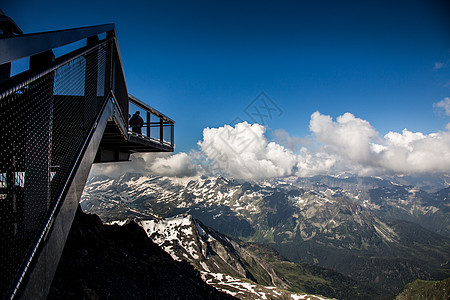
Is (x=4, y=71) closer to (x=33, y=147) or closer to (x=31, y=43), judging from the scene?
(x=33, y=147)

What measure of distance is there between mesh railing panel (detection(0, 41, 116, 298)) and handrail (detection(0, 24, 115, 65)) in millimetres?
453

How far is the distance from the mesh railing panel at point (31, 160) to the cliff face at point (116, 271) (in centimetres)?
775

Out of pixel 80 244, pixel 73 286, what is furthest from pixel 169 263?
pixel 73 286

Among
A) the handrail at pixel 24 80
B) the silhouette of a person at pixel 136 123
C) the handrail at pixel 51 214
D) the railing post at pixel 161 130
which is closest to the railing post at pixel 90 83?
the handrail at pixel 51 214

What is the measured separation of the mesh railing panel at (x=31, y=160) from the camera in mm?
2887

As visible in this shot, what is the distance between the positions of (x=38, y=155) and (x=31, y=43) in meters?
1.66

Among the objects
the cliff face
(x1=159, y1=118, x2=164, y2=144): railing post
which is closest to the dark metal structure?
the cliff face

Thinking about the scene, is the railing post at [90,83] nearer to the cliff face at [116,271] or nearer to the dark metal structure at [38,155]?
the dark metal structure at [38,155]

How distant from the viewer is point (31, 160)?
348 centimetres

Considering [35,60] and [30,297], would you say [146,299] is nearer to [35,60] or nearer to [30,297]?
[30,297]

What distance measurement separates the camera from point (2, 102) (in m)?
2.63

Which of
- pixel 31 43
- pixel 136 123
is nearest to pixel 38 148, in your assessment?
pixel 31 43

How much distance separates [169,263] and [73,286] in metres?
10.4

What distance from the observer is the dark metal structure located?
281 centimetres
